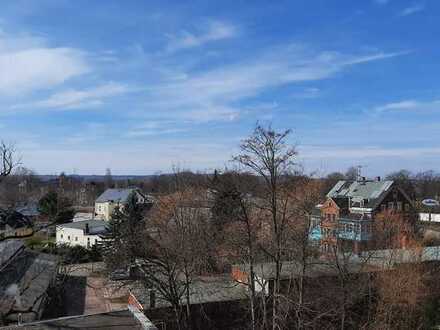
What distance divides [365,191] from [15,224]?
47.2 metres

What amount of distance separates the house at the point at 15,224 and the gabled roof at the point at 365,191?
4430 cm

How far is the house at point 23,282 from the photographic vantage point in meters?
18.3

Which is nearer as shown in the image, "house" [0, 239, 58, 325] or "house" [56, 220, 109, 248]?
"house" [0, 239, 58, 325]

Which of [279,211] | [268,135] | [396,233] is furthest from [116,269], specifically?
[396,233]

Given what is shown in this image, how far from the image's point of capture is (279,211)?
26000 mm

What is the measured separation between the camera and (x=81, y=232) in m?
53.5

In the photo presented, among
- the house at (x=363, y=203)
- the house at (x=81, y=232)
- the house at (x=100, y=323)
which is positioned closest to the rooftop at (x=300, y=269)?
the house at (x=363, y=203)

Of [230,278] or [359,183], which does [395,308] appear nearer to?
[230,278]

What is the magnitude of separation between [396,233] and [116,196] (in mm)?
53630

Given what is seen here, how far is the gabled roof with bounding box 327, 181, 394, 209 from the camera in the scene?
52.0m

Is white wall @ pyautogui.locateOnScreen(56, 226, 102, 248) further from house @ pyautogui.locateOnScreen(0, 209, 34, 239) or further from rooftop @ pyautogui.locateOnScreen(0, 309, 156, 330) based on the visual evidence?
house @ pyautogui.locateOnScreen(0, 209, 34, 239)

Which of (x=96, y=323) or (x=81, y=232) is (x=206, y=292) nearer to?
(x=96, y=323)

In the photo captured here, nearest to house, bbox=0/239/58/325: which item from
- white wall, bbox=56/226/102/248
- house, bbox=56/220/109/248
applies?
white wall, bbox=56/226/102/248

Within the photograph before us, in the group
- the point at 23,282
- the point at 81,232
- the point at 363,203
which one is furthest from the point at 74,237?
the point at 23,282
